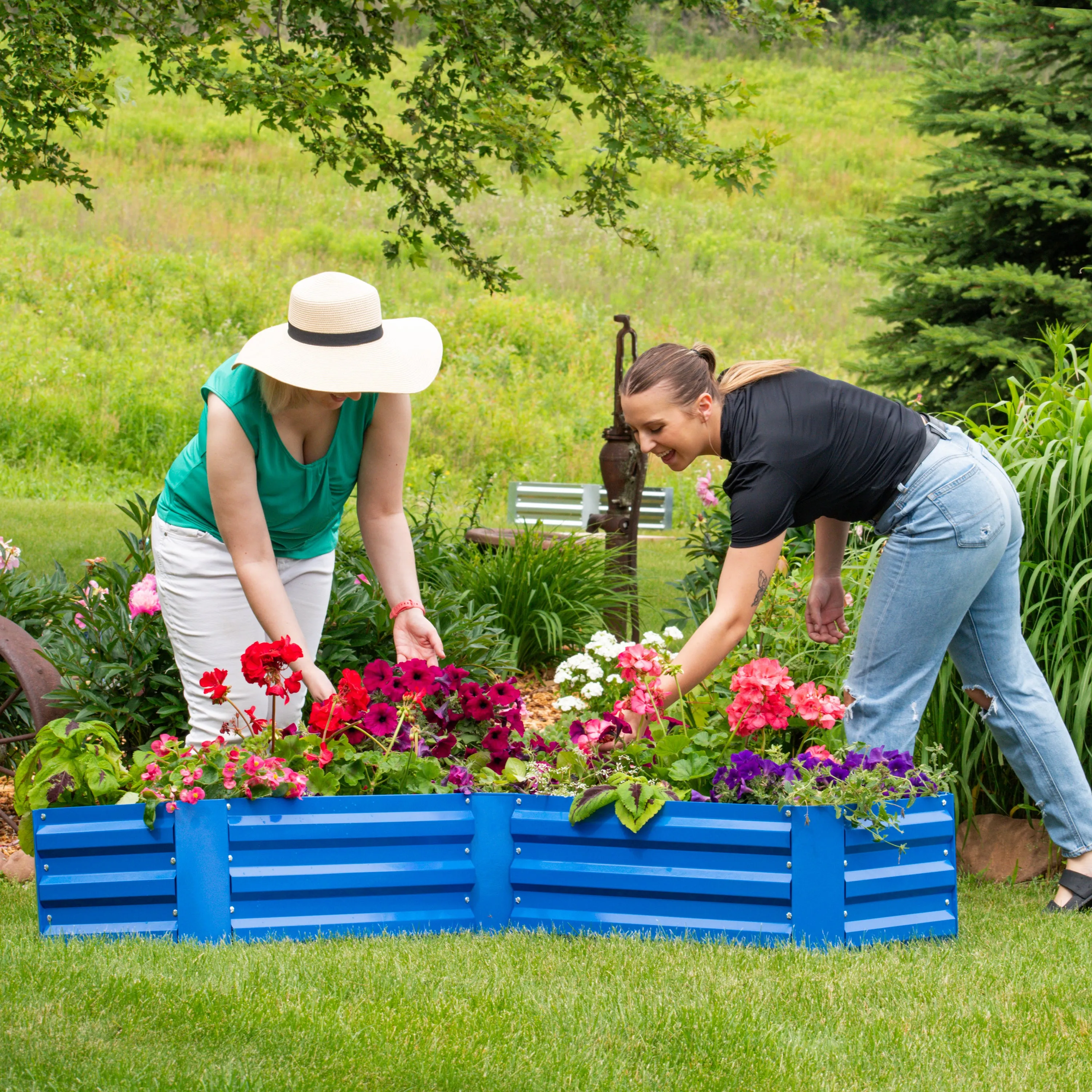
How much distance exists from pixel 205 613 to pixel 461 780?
0.77m

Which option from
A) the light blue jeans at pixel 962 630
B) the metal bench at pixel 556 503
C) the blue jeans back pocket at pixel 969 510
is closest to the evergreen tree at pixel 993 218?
the metal bench at pixel 556 503

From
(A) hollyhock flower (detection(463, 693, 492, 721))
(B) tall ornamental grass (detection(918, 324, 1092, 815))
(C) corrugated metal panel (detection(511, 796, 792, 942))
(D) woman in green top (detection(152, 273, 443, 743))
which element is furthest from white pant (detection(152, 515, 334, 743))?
(B) tall ornamental grass (detection(918, 324, 1092, 815))

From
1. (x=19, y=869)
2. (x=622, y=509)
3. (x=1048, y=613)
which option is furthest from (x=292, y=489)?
(x=622, y=509)

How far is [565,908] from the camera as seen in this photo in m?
2.63

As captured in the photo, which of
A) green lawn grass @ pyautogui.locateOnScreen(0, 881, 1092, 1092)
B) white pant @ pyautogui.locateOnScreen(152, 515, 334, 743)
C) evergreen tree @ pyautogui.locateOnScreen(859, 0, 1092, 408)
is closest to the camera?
green lawn grass @ pyautogui.locateOnScreen(0, 881, 1092, 1092)

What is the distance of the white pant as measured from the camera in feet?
9.39

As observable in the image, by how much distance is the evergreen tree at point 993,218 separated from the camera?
8414mm

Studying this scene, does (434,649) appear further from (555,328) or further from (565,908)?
(555,328)

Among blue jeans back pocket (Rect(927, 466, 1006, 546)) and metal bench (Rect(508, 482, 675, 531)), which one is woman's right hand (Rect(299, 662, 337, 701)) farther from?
metal bench (Rect(508, 482, 675, 531))

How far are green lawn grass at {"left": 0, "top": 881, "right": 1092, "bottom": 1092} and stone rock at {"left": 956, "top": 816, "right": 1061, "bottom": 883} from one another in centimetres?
70

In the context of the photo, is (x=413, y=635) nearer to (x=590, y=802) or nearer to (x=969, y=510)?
(x=590, y=802)

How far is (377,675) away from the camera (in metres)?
2.77

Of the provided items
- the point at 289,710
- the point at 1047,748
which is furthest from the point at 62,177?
the point at 1047,748

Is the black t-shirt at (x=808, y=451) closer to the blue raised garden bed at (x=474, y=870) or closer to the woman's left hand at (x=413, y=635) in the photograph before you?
the blue raised garden bed at (x=474, y=870)
